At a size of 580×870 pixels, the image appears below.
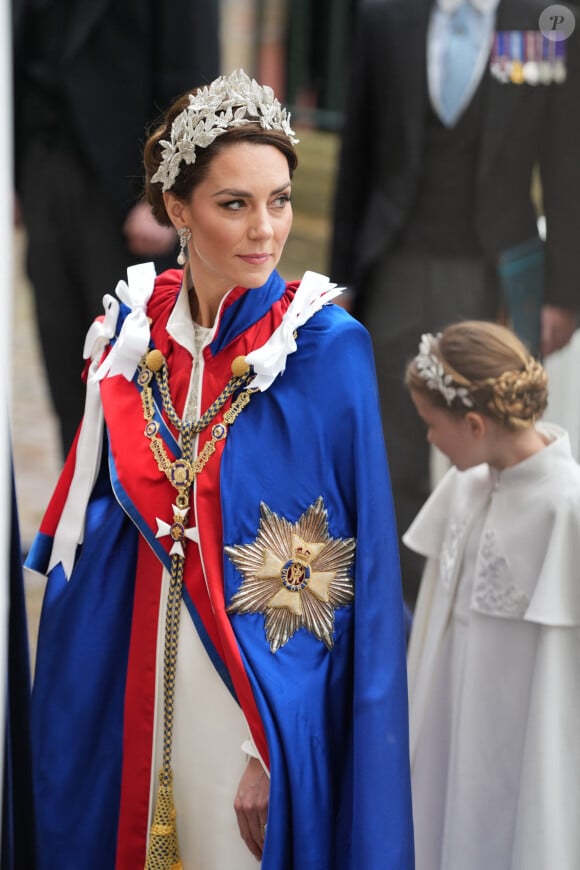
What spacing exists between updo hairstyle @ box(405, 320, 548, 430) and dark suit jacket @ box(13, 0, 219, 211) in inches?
78.1

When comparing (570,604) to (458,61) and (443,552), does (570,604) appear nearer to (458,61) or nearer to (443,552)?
(443,552)

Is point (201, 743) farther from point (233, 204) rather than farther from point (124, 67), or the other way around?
point (124, 67)

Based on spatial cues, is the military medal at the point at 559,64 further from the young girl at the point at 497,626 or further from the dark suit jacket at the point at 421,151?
the young girl at the point at 497,626

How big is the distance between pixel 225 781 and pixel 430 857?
27.6 inches

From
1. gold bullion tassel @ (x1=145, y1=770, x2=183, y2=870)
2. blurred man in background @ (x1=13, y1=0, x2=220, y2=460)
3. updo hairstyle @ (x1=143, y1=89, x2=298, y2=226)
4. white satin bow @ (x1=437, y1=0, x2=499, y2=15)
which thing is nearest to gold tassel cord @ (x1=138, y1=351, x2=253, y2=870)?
gold bullion tassel @ (x1=145, y1=770, x2=183, y2=870)

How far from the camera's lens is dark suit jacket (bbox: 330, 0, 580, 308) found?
320 cm

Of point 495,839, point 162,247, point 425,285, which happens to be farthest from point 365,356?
point 162,247

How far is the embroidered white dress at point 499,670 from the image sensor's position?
268cm

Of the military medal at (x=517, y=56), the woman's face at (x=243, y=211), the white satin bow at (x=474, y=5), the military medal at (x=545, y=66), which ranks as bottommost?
the woman's face at (x=243, y=211)

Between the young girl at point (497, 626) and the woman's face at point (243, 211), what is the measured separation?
588 millimetres

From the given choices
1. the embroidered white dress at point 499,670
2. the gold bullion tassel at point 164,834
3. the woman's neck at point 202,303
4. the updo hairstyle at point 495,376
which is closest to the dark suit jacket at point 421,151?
the updo hairstyle at point 495,376

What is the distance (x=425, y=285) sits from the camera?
4.09 meters

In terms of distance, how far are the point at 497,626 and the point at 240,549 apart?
641mm

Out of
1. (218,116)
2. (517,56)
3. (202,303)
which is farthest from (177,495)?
(517,56)
